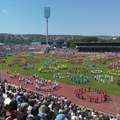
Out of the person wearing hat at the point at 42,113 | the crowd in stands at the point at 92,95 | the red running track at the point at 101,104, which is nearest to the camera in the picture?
the person wearing hat at the point at 42,113

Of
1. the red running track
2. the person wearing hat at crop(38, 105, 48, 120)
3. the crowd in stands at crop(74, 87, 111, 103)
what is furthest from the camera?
the crowd in stands at crop(74, 87, 111, 103)

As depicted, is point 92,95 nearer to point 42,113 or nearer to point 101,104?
point 101,104

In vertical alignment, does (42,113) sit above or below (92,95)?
above

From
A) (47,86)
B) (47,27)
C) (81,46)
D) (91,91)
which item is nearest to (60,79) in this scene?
(47,86)

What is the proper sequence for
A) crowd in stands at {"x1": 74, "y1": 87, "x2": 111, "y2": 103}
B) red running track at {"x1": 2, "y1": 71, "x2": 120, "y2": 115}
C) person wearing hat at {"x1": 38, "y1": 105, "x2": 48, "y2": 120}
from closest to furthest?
person wearing hat at {"x1": 38, "y1": 105, "x2": 48, "y2": 120} → red running track at {"x1": 2, "y1": 71, "x2": 120, "y2": 115} → crowd in stands at {"x1": 74, "y1": 87, "x2": 111, "y2": 103}

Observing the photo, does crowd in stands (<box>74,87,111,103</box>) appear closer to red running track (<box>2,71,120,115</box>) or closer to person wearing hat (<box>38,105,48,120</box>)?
red running track (<box>2,71,120,115</box>)

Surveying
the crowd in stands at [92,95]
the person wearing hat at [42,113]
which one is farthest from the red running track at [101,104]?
the person wearing hat at [42,113]

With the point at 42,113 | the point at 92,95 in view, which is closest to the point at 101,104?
the point at 92,95

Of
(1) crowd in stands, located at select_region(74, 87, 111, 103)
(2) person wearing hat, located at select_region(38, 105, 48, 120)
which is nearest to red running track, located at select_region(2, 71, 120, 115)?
(1) crowd in stands, located at select_region(74, 87, 111, 103)

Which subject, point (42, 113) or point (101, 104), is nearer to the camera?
point (42, 113)

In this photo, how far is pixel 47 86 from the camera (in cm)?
3609

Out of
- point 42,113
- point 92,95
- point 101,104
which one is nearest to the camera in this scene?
point 42,113

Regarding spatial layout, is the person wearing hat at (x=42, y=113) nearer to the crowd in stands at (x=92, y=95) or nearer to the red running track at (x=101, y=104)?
the red running track at (x=101, y=104)

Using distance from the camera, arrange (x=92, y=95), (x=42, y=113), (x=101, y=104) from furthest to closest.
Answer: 1. (x=92, y=95)
2. (x=101, y=104)
3. (x=42, y=113)
